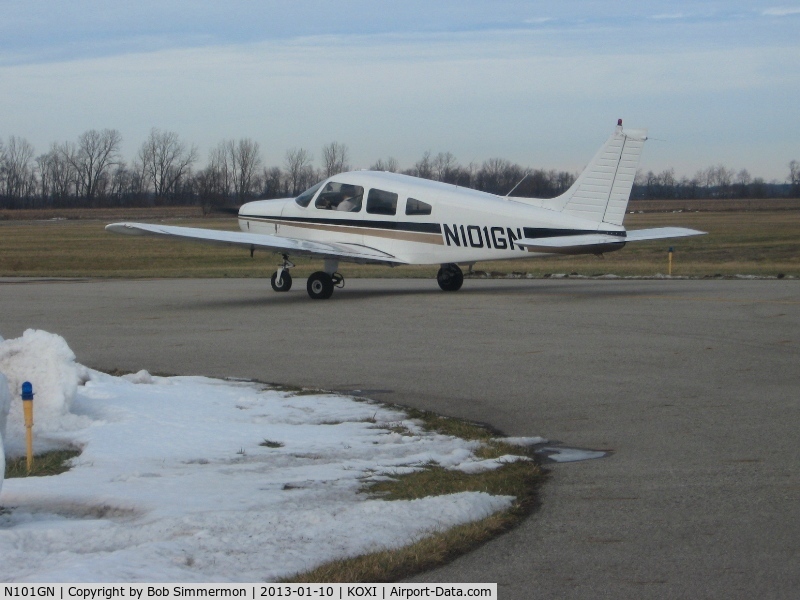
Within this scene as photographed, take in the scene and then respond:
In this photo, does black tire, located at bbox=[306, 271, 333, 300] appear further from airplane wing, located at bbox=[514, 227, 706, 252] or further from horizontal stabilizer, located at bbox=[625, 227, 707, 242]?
horizontal stabilizer, located at bbox=[625, 227, 707, 242]

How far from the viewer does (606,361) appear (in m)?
12.6

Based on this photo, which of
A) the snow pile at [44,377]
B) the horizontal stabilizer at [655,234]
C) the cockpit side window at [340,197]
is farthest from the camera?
the cockpit side window at [340,197]

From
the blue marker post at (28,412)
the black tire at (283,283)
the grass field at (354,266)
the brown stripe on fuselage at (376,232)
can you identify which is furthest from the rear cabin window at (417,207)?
the blue marker post at (28,412)

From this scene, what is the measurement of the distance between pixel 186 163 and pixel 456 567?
10263cm

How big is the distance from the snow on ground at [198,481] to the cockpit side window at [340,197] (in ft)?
37.5

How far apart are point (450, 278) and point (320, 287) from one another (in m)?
3.00

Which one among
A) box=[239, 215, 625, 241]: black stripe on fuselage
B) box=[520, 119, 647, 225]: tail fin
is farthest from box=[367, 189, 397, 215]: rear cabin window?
box=[520, 119, 647, 225]: tail fin

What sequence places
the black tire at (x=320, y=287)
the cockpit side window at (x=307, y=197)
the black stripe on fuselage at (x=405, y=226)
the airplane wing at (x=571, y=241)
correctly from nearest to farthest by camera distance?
1. the airplane wing at (x=571, y=241)
2. the black stripe on fuselage at (x=405, y=226)
3. the black tire at (x=320, y=287)
4. the cockpit side window at (x=307, y=197)

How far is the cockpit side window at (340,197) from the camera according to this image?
70.8 ft

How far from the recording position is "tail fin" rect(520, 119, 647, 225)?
19375 millimetres

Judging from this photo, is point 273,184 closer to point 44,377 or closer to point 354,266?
point 354,266

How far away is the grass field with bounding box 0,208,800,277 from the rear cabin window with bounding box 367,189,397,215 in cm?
812

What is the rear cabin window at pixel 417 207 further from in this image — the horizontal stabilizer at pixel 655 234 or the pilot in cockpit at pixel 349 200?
the horizontal stabilizer at pixel 655 234

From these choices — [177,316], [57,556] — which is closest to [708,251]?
[177,316]
